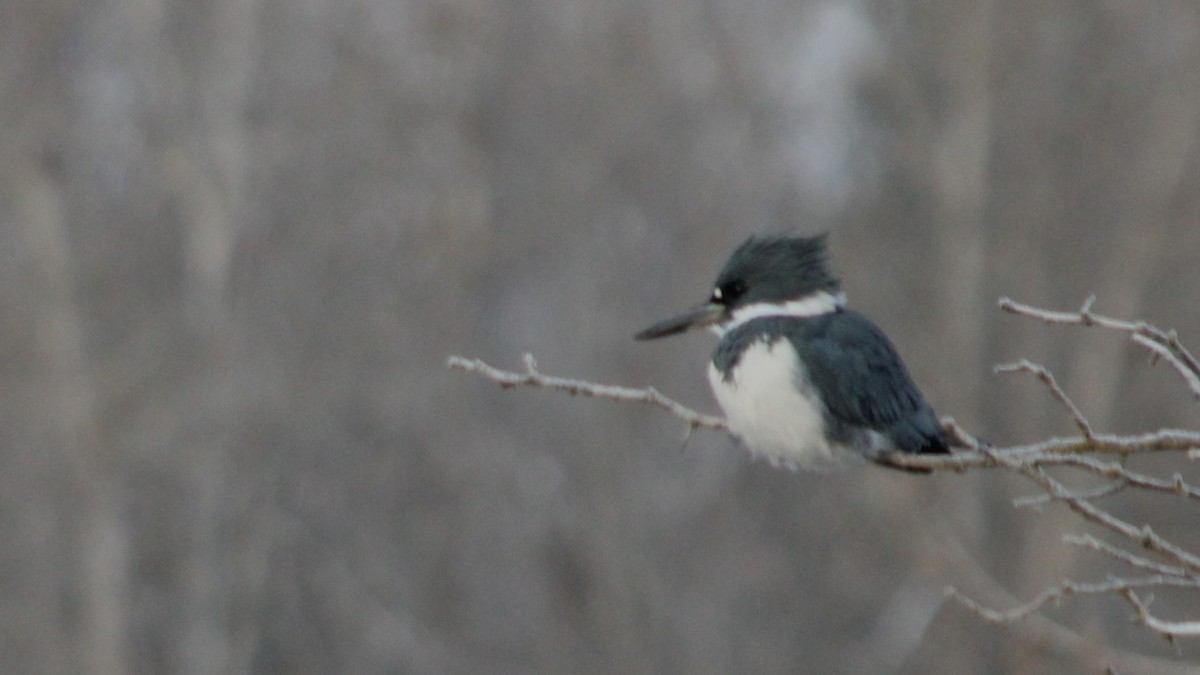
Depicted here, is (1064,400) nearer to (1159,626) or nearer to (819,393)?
(1159,626)

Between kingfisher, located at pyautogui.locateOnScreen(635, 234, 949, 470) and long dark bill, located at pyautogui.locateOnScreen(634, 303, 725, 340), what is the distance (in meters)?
0.06

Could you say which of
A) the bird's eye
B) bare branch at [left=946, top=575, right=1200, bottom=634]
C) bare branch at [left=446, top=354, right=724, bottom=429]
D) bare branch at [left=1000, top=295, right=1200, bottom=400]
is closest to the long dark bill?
the bird's eye

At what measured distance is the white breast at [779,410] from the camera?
406cm

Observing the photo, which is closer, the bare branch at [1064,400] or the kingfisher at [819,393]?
the bare branch at [1064,400]

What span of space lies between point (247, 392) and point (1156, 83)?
7071 mm

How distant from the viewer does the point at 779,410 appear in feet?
13.3

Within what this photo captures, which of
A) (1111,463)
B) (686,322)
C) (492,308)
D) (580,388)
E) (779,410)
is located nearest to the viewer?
(1111,463)

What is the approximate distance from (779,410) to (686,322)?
49 centimetres

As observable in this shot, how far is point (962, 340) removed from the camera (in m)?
15.2

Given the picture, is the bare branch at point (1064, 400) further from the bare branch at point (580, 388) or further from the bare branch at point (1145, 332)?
the bare branch at point (580, 388)

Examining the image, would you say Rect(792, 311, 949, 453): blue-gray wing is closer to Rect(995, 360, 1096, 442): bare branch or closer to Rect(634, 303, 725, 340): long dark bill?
Rect(634, 303, 725, 340): long dark bill

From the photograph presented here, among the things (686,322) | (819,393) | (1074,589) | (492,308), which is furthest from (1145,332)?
(492,308)

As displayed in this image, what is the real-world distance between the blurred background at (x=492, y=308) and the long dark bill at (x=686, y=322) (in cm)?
957

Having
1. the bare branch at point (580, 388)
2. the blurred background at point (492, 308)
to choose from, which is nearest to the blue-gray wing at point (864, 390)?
the bare branch at point (580, 388)
